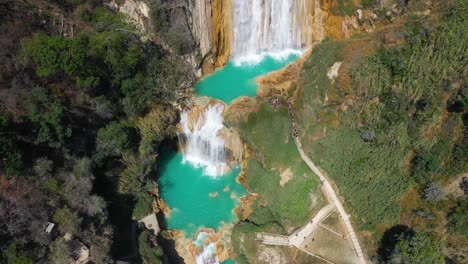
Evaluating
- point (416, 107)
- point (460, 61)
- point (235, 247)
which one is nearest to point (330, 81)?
point (416, 107)

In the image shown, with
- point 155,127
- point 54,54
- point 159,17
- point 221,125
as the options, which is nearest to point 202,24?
point 159,17

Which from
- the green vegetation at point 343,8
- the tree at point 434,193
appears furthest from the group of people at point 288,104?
the tree at point 434,193

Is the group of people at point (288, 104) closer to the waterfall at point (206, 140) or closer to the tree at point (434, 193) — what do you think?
the waterfall at point (206, 140)

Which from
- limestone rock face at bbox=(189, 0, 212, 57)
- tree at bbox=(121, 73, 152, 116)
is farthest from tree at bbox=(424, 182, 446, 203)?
tree at bbox=(121, 73, 152, 116)

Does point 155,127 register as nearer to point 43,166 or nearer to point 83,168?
point 83,168

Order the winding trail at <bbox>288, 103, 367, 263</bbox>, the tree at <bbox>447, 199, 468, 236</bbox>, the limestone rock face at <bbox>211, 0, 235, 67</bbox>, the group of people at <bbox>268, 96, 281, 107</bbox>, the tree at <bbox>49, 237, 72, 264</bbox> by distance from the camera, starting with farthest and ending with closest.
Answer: the limestone rock face at <bbox>211, 0, 235, 67</bbox> → the group of people at <bbox>268, 96, 281, 107</bbox> → the winding trail at <bbox>288, 103, 367, 263</bbox> → the tree at <bbox>447, 199, 468, 236</bbox> → the tree at <bbox>49, 237, 72, 264</bbox>

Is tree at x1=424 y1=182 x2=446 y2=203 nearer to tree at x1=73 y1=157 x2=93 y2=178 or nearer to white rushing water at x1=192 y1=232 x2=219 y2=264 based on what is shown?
white rushing water at x1=192 y1=232 x2=219 y2=264
